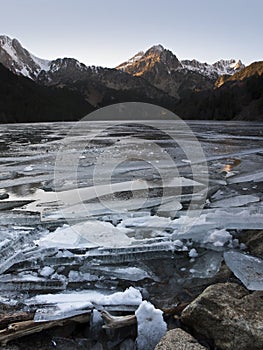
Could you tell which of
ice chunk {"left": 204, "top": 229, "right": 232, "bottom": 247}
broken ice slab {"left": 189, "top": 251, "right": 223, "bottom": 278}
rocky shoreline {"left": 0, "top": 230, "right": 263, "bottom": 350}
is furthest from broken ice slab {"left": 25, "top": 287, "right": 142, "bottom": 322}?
ice chunk {"left": 204, "top": 229, "right": 232, "bottom": 247}

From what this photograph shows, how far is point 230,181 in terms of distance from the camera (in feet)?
21.8

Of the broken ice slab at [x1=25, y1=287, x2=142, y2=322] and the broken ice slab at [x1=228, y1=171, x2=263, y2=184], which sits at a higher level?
the broken ice slab at [x1=228, y1=171, x2=263, y2=184]

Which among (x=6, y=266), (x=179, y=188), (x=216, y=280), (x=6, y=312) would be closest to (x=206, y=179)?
(x=179, y=188)

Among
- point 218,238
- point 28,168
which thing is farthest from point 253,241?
point 28,168

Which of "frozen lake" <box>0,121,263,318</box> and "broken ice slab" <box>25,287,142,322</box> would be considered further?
"frozen lake" <box>0,121,263,318</box>

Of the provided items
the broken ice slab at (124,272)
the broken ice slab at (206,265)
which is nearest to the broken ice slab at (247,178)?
the broken ice slab at (206,265)

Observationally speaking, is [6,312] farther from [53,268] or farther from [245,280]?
[245,280]

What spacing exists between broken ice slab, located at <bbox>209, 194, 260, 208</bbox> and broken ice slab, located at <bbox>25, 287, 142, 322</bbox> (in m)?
2.81

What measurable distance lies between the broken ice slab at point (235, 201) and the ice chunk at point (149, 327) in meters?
2.98

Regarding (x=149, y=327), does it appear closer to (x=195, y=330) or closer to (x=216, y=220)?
(x=195, y=330)

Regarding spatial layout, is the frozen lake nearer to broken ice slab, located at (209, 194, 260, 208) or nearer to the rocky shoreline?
broken ice slab, located at (209, 194, 260, 208)

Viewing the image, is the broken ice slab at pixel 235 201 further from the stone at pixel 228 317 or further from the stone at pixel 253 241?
the stone at pixel 228 317

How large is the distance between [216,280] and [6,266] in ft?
6.87

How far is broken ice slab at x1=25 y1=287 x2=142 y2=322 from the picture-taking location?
2240 mm
